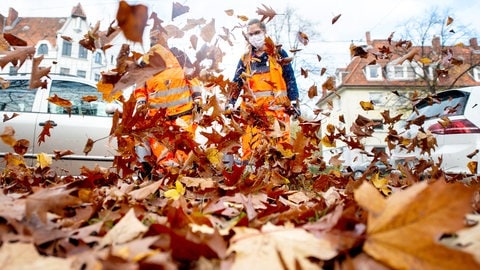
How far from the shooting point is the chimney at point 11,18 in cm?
211

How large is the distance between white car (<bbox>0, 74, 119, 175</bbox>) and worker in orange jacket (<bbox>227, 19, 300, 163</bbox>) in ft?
6.92

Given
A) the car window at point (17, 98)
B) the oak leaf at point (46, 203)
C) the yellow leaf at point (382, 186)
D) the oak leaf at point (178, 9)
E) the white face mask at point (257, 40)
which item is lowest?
the yellow leaf at point (382, 186)

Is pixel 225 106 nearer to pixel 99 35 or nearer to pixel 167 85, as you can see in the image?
pixel 167 85

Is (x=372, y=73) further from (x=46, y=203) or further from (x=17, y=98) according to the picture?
(x=46, y=203)

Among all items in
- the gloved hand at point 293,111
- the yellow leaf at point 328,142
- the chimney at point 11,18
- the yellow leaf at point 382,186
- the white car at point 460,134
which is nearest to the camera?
the yellow leaf at point 382,186

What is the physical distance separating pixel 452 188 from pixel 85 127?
4810mm

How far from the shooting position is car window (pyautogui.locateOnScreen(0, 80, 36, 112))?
4754mm

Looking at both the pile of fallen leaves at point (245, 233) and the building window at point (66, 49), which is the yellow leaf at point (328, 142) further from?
the building window at point (66, 49)

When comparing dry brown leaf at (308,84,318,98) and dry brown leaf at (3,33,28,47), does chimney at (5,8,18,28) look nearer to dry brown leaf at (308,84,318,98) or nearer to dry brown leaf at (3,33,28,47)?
dry brown leaf at (3,33,28,47)

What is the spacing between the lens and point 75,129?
468 cm

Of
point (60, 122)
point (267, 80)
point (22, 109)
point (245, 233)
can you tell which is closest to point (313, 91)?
point (267, 80)

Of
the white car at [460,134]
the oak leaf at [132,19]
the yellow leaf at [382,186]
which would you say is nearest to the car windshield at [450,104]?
the white car at [460,134]

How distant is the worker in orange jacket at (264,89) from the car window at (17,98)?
119 inches

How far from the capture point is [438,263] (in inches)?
23.4
